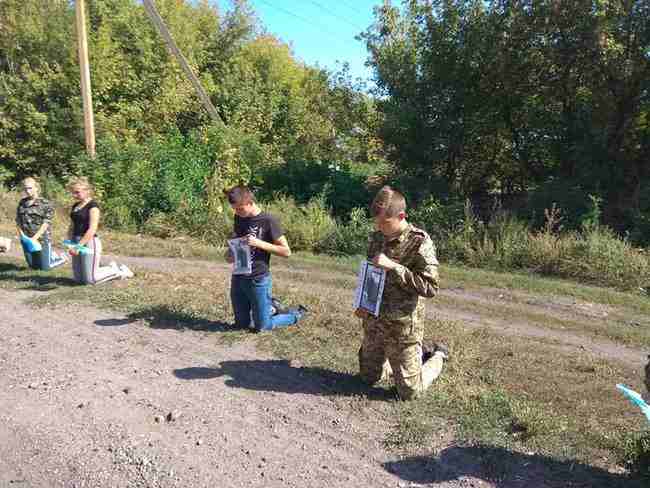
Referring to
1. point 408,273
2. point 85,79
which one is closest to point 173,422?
point 408,273

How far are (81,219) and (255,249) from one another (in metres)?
3.07

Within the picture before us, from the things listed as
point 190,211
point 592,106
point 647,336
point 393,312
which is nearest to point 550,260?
point 647,336

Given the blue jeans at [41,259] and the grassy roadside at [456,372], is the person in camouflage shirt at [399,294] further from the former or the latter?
the blue jeans at [41,259]

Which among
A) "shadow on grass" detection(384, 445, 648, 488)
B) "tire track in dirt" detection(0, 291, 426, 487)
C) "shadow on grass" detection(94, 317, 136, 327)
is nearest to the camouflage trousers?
"tire track in dirt" detection(0, 291, 426, 487)

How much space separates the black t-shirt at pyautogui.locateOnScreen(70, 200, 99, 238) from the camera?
24.1 feet

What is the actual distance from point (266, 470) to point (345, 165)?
44.6 ft

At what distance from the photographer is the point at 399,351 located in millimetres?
4312

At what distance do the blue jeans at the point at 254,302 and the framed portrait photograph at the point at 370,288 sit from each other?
5.56 ft

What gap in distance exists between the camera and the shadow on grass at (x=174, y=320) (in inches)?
242

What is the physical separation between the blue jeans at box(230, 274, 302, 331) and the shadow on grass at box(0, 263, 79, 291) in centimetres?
305

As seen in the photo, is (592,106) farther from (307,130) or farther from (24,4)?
(24,4)

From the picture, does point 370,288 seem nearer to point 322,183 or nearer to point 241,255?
point 241,255

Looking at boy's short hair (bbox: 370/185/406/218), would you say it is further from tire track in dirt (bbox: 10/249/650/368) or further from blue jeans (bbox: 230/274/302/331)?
tire track in dirt (bbox: 10/249/650/368)

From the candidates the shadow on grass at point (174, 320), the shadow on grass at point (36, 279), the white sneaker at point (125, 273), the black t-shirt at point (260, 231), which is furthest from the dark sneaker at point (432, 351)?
the shadow on grass at point (36, 279)
